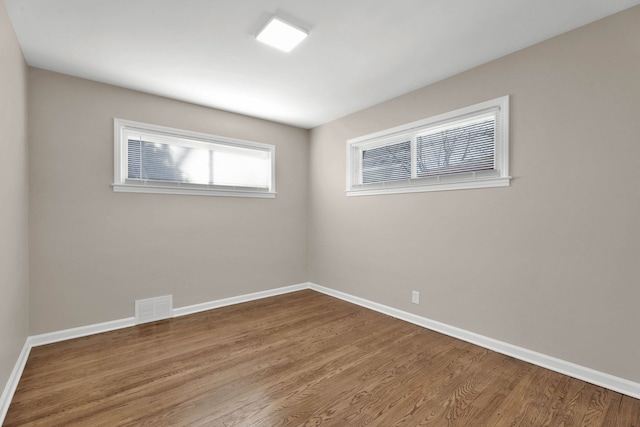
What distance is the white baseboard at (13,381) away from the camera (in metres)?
1.73

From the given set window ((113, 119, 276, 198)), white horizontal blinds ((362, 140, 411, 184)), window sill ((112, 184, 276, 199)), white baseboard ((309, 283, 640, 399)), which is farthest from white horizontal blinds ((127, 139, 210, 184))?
white baseboard ((309, 283, 640, 399))

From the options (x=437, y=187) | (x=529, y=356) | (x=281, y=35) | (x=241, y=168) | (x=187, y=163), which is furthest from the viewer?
(x=241, y=168)

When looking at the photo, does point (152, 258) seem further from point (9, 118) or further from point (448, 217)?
point (448, 217)

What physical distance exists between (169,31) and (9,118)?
125 centimetres

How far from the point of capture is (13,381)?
6.60 ft

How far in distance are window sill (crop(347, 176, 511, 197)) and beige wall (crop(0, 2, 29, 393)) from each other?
3.26 metres

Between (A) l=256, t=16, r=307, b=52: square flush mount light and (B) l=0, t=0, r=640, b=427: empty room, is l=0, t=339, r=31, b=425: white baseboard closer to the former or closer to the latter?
(B) l=0, t=0, r=640, b=427: empty room

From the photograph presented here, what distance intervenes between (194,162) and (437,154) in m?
2.91

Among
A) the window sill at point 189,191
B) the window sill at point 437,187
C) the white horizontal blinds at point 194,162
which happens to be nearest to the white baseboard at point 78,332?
the window sill at point 189,191

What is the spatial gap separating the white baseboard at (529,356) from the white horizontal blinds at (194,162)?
250 centimetres

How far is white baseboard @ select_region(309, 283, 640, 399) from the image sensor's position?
1986 mm

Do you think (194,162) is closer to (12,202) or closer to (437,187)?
(12,202)

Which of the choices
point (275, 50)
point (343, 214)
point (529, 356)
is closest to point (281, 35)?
point (275, 50)

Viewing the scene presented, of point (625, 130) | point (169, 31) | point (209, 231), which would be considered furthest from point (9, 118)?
point (625, 130)
